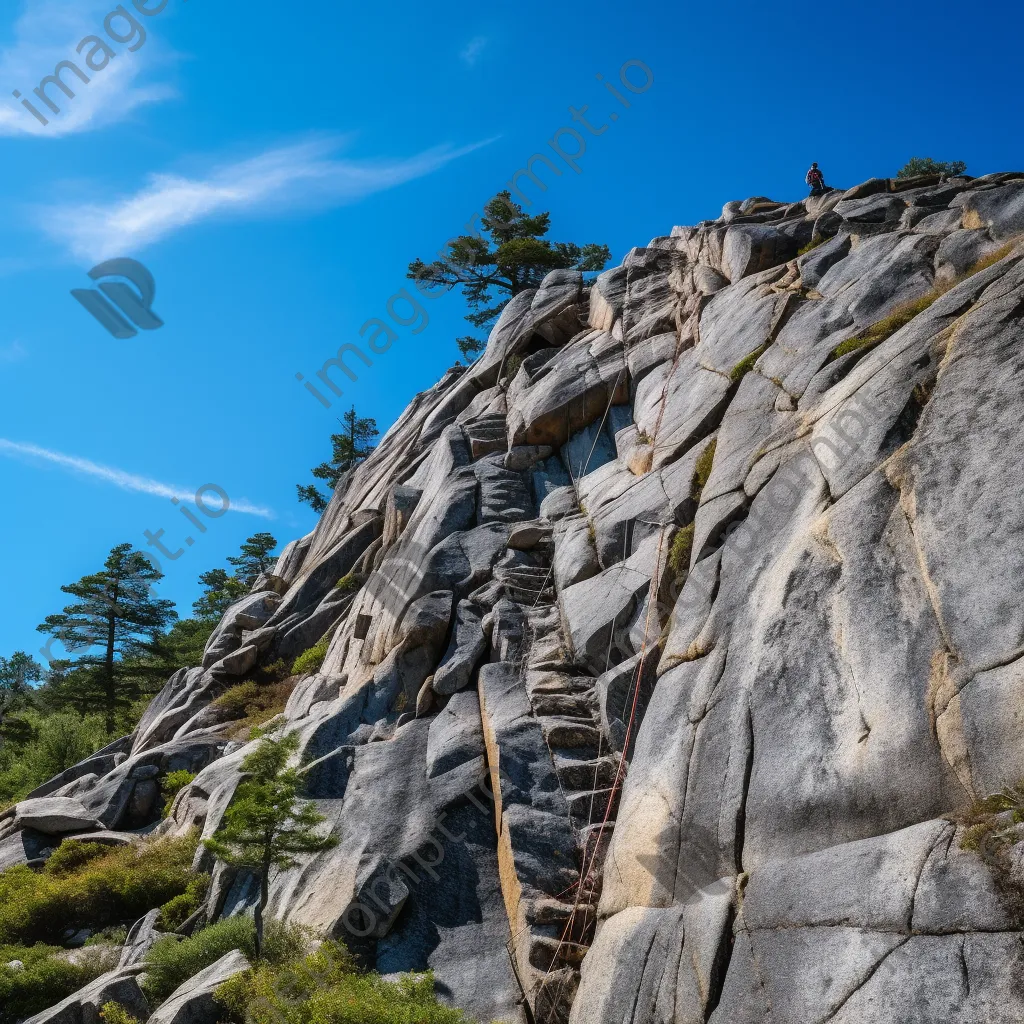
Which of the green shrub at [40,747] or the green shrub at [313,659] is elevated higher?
the green shrub at [313,659]

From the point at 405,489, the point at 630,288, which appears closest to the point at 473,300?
the point at 630,288

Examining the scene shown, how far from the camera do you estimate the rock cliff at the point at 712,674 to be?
31.3ft

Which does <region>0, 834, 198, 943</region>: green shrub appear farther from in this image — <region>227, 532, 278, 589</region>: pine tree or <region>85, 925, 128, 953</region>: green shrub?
<region>227, 532, 278, 589</region>: pine tree

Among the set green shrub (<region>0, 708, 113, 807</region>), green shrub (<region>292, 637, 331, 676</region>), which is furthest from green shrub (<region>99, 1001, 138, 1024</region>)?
green shrub (<region>0, 708, 113, 807</region>)

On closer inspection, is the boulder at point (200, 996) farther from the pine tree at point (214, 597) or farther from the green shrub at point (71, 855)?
the pine tree at point (214, 597)

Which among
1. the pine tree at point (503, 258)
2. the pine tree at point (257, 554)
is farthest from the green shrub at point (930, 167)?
the pine tree at point (257, 554)

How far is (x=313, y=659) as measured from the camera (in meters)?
30.2

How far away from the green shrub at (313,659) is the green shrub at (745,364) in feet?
55.6

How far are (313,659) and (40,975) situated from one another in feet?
42.4

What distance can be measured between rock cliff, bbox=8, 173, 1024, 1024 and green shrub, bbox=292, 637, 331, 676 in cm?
151

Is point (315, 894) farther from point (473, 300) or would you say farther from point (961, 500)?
point (473, 300)

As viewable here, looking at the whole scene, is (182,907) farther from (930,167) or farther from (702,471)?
(930,167)

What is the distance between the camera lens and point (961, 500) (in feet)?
36.9

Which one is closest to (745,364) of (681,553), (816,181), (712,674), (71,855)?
(681,553)
